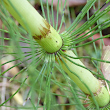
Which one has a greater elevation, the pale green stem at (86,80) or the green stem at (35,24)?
the green stem at (35,24)

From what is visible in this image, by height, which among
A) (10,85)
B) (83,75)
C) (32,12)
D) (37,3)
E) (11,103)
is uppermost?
(37,3)

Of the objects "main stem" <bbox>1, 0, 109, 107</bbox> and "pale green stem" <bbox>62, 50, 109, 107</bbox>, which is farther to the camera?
"pale green stem" <bbox>62, 50, 109, 107</bbox>

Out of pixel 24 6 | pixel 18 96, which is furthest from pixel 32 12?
pixel 18 96

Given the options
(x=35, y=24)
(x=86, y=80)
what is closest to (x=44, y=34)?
(x=35, y=24)

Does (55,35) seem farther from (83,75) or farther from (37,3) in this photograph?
(37,3)

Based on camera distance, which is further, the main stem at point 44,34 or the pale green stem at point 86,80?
the pale green stem at point 86,80

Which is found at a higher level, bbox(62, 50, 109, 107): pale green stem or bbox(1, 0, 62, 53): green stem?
bbox(1, 0, 62, 53): green stem
